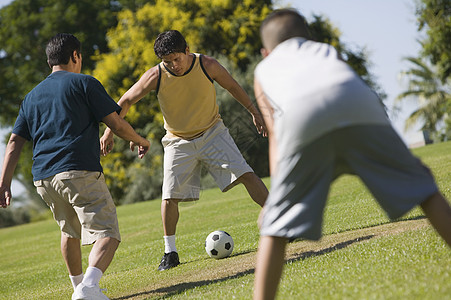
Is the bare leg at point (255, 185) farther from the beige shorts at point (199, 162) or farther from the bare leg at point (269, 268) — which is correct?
the bare leg at point (269, 268)

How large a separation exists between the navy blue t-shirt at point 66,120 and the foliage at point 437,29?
26.6 m

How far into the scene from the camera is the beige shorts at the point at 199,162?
6652mm

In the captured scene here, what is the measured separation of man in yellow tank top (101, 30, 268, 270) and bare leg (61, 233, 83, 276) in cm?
162

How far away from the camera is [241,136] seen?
7902 millimetres

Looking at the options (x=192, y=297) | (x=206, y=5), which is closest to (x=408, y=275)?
(x=192, y=297)

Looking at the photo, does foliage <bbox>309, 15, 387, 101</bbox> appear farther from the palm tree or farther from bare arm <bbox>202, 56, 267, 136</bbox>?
bare arm <bbox>202, 56, 267, 136</bbox>

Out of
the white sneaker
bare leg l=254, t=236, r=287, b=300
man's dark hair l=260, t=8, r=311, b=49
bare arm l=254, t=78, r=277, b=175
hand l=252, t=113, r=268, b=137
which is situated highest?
man's dark hair l=260, t=8, r=311, b=49

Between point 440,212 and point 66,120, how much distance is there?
3.07 m

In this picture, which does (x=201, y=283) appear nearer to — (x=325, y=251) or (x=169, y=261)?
(x=325, y=251)

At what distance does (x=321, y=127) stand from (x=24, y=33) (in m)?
38.4

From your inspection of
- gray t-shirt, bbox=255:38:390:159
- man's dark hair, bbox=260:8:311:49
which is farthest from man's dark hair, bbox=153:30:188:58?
gray t-shirt, bbox=255:38:390:159

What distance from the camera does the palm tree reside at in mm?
45094

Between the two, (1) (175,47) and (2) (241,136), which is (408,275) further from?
(2) (241,136)

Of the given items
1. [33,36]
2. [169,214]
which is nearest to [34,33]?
[33,36]
